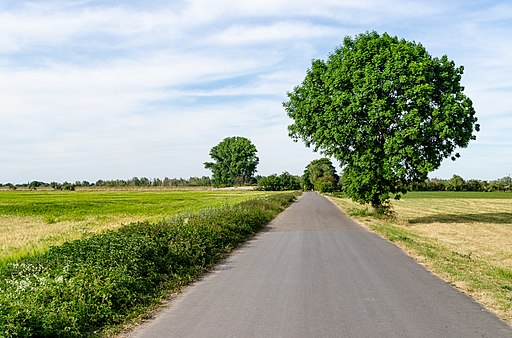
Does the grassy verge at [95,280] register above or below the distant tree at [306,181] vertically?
below

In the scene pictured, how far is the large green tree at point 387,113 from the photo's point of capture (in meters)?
25.8

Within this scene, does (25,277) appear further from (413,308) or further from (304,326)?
(413,308)

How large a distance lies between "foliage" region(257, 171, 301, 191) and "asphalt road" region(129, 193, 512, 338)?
4968 inches

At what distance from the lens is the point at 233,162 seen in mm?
159500


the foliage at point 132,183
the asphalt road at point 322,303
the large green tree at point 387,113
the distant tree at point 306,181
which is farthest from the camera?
the distant tree at point 306,181

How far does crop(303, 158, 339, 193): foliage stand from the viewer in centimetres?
14175

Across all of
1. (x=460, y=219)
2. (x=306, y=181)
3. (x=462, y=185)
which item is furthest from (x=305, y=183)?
(x=460, y=219)

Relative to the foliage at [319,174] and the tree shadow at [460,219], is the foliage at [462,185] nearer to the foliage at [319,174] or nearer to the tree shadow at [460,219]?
the foliage at [319,174]

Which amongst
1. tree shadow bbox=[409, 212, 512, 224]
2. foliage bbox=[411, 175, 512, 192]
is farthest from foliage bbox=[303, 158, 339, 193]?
tree shadow bbox=[409, 212, 512, 224]

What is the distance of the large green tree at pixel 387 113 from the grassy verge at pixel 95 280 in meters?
16.1

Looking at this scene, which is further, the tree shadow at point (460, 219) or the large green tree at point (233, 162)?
the large green tree at point (233, 162)

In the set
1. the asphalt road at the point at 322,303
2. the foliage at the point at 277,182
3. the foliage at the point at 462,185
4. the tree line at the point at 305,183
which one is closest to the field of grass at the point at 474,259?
the asphalt road at the point at 322,303

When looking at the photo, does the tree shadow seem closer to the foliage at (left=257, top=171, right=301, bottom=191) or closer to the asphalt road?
the asphalt road

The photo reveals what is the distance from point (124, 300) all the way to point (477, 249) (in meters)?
14.9
